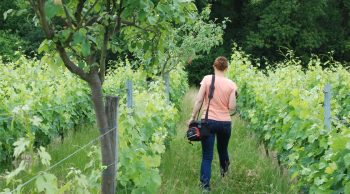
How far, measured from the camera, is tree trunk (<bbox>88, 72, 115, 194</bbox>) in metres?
3.06

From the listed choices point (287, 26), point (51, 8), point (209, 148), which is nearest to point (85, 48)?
point (51, 8)

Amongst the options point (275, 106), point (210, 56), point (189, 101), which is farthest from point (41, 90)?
point (210, 56)

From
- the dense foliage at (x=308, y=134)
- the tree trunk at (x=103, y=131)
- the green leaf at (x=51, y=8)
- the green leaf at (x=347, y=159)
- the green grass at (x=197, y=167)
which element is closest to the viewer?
the green leaf at (x=51, y=8)

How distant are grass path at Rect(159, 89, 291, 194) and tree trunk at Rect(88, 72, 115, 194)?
1728 mm

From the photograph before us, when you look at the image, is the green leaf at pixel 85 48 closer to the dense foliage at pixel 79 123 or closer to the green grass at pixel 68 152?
the dense foliage at pixel 79 123

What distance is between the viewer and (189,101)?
15750mm

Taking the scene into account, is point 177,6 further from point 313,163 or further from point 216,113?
point 216,113

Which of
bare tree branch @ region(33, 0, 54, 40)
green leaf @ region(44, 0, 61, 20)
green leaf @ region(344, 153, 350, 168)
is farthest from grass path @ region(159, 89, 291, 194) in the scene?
green leaf @ region(44, 0, 61, 20)

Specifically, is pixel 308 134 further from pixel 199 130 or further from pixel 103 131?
pixel 103 131

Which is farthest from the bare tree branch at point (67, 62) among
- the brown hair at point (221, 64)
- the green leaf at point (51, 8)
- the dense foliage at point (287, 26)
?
the dense foliage at point (287, 26)

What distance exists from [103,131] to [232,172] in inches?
136

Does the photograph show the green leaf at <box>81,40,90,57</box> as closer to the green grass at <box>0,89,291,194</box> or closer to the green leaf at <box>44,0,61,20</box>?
the green leaf at <box>44,0,61,20</box>

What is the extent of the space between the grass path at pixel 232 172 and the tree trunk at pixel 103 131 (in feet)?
5.67

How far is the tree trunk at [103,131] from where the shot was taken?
10.0 ft
